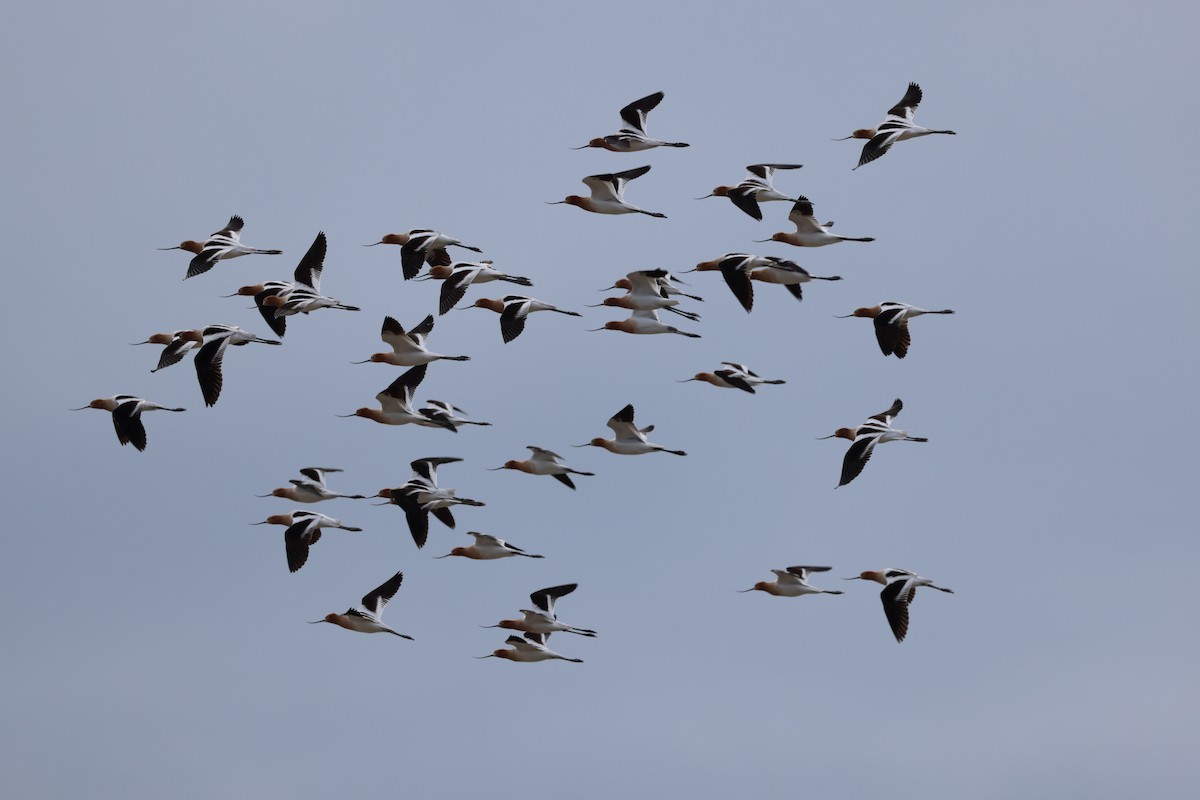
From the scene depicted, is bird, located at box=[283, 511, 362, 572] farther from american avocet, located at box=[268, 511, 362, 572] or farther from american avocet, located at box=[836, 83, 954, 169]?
american avocet, located at box=[836, 83, 954, 169]

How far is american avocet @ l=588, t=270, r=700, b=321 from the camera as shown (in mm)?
36438

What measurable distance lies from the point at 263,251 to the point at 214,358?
11.4 feet

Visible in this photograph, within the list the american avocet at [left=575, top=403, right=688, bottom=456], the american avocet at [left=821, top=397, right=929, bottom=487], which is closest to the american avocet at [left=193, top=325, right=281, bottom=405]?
the american avocet at [left=575, top=403, right=688, bottom=456]

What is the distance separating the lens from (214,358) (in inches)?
1369

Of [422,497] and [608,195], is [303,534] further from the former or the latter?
[608,195]

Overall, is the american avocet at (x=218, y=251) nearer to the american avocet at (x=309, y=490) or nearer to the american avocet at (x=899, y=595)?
the american avocet at (x=309, y=490)

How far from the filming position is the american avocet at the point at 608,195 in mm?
36438

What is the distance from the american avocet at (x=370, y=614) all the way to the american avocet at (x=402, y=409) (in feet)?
9.91

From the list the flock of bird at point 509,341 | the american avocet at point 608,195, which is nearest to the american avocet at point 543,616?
the flock of bird at point 509,341

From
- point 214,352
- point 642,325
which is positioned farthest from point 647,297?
point 214,352

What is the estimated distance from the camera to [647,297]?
1438 inches

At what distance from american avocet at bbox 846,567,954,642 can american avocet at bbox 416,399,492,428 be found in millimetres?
7491

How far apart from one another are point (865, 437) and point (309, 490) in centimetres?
1038

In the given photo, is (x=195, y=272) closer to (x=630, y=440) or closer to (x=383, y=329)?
(x=383, y=329)
